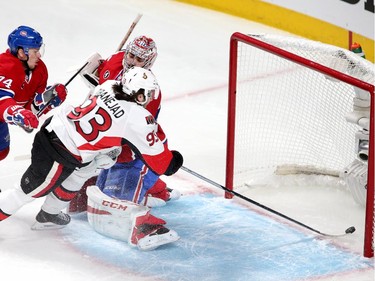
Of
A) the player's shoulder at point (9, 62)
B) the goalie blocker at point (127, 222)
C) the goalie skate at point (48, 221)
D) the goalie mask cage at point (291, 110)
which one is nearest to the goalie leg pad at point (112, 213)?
the goalie blocker at point (127, 222)

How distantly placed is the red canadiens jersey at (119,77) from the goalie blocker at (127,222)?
0.63 feet

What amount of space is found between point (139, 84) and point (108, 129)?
8.0 inches

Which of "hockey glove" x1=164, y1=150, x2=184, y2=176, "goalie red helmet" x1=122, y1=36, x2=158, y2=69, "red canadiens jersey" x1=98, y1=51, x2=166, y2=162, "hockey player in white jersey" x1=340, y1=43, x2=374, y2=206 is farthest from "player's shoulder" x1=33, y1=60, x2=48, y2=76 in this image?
"hockey player in white jersey" x1=340, y1=43, x2=374, y2=206

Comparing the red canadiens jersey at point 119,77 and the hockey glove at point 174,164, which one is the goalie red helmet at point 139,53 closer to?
the red canadiens jersey at point 119,77

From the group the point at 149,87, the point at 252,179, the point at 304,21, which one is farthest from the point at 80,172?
the point at 304,21

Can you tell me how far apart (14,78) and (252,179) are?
123 cm

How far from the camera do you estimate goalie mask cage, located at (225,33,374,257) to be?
170 inches

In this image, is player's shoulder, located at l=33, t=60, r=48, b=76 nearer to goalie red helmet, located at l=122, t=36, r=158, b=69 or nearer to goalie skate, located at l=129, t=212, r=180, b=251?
goalie red helmet, located at l=122, t=36, r=158, b=69

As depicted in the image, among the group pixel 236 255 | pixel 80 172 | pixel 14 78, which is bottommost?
pixel 236 255

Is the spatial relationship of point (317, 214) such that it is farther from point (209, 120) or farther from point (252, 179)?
point (209, 120)

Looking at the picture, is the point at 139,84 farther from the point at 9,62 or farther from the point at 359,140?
the point at 359,140

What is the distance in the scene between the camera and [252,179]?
191 inches

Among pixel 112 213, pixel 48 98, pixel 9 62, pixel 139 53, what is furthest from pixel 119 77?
pixel 112 213

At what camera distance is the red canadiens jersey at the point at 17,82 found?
4262 millimetres
